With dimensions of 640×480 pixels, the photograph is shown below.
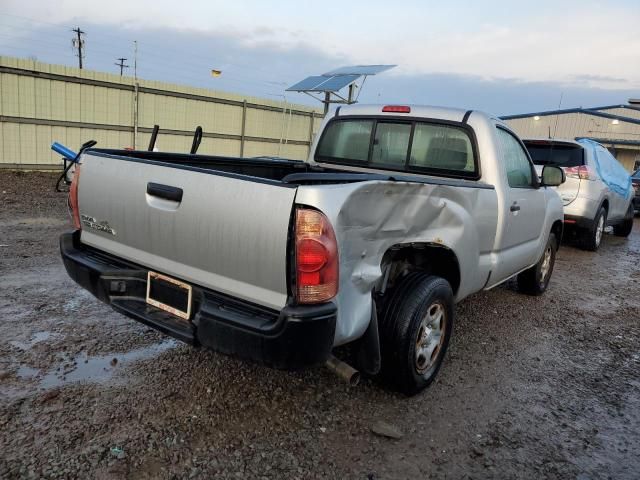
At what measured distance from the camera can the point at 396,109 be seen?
4.28m

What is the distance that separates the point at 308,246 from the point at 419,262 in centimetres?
Result: 140

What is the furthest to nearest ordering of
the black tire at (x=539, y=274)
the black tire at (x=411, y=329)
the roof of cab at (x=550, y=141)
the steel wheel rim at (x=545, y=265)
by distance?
the roof of cab at (x=550, y=141)
the steel wheel rim at (x=545, y=265)
the black tire at (x=539, y=274)
the black tire at (x=411, y=329)

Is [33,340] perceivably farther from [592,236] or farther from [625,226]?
[625,226]

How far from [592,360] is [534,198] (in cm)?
150

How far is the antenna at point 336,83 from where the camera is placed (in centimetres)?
1426

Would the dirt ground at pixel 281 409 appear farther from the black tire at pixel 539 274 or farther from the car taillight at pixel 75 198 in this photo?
the black tire at pixel 539 274

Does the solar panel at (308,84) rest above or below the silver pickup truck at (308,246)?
above

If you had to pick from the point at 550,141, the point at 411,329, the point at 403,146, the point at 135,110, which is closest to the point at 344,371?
the point at 411,329

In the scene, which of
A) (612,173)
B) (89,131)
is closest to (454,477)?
(612,173)

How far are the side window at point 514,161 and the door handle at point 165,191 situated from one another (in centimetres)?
262

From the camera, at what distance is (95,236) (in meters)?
3.15

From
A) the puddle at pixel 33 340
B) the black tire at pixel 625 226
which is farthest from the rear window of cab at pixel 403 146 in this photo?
the black tire at pixel 625 226

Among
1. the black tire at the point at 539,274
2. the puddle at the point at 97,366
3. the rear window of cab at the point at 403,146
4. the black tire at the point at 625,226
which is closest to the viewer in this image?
the puddle at the point at 97,366

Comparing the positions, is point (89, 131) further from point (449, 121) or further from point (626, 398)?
point (626, 398)
